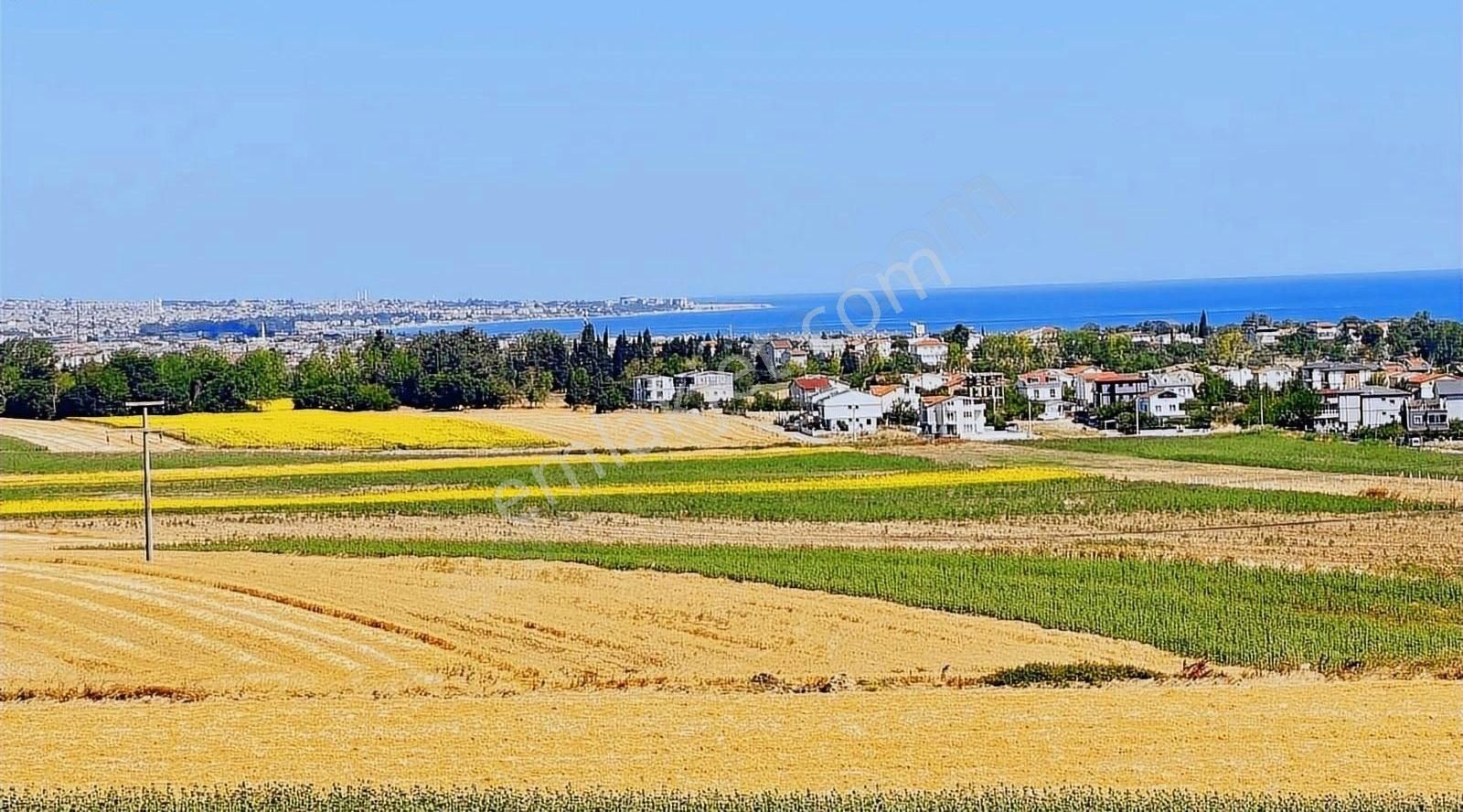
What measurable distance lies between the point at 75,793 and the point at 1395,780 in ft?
27.3

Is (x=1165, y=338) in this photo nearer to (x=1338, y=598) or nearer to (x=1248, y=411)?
(x=1248, y=411)

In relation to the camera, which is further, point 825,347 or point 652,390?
point 825,347

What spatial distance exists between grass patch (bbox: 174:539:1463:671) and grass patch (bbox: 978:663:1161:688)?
1.12 metres

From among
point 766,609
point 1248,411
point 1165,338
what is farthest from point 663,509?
→ point 1165,338

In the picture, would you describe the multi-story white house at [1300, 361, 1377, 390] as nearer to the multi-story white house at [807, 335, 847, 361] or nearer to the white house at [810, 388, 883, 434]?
the white house at [810, 388, 883, 434]

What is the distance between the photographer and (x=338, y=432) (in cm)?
4412

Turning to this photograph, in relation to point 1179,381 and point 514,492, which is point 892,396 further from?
point 514,492

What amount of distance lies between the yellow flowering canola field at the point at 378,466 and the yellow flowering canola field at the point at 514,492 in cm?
377

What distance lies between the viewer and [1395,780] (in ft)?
33.1

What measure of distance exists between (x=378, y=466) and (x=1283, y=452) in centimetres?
2079

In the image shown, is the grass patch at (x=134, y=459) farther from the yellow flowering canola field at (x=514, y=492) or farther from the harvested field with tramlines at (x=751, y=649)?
the harvested field with tramlines at (x=751, y=649)

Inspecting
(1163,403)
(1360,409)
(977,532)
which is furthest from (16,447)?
(1360,409)

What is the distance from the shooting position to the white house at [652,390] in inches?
2149

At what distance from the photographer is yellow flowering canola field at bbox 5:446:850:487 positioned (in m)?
34.1
